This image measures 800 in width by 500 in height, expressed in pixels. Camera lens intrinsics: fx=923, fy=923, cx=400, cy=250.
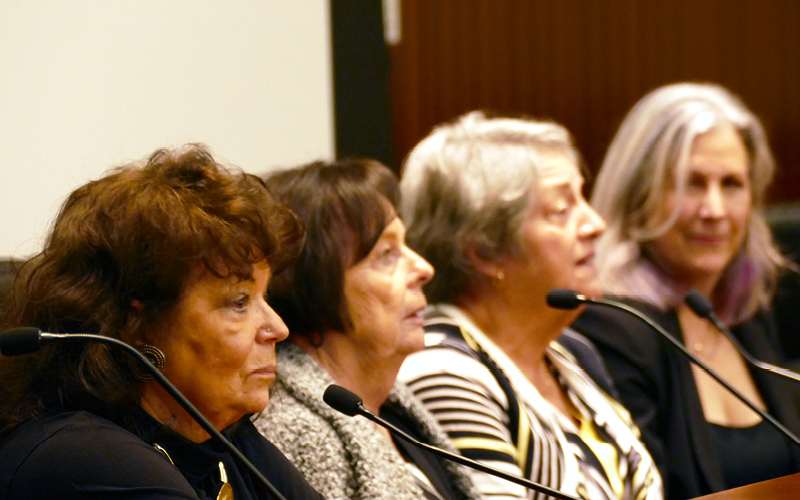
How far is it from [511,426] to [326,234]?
488mm

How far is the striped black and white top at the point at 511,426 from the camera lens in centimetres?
161

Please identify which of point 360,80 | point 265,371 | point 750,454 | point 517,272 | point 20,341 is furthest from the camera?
point 360,80

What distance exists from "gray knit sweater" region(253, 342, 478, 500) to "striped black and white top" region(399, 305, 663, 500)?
0.20 meters

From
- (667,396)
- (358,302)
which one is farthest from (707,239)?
(358,302)

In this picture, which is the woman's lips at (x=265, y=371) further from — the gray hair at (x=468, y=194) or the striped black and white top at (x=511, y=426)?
the gray hair at (x=468, y=194)

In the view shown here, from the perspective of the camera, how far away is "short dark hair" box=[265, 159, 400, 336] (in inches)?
59.9

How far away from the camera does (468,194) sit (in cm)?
192

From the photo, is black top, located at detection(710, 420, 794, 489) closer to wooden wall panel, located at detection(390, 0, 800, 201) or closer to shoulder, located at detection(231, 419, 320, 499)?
shoulder, located at detection(231, 419, 320, 499)

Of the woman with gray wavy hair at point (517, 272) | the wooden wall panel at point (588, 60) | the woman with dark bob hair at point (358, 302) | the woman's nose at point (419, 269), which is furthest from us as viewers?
the wooden wall panel at point (588, 60)

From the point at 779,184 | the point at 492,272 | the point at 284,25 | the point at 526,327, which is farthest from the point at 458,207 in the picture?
the point at 779,184

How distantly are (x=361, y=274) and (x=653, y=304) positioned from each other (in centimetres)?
97

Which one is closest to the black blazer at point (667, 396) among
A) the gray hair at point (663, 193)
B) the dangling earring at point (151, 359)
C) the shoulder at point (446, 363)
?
the gray hair at point (663, 193)

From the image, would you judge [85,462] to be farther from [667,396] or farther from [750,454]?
[750,454]

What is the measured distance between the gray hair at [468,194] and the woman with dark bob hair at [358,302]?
0.93 ft
